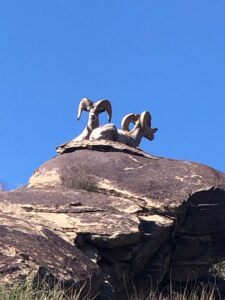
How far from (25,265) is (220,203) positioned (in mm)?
6697

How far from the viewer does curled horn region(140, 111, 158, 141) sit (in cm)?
2317

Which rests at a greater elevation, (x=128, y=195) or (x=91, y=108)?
(x=91, y=108)

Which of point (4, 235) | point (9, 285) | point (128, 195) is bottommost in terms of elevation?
point (9, 285)

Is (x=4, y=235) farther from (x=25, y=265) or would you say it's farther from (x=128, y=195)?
(x=128, y=195)

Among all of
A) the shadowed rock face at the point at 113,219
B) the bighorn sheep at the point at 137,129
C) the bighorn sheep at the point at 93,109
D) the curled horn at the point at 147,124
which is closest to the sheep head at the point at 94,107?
the bighorn sheep at the point at 93,109

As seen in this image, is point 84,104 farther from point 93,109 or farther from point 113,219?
point 113,219

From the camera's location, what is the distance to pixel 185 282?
14.3m

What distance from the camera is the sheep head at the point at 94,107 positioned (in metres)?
22.4

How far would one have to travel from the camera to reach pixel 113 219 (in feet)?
39.2

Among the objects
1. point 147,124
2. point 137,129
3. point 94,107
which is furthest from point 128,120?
point 94,107

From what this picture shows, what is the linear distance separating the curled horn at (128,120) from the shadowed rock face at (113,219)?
691cm

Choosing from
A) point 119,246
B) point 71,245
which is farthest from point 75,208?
A: point 71,245

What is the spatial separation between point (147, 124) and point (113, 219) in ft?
38.2

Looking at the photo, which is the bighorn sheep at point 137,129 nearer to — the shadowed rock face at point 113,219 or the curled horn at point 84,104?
the curled horn at point 84,104
